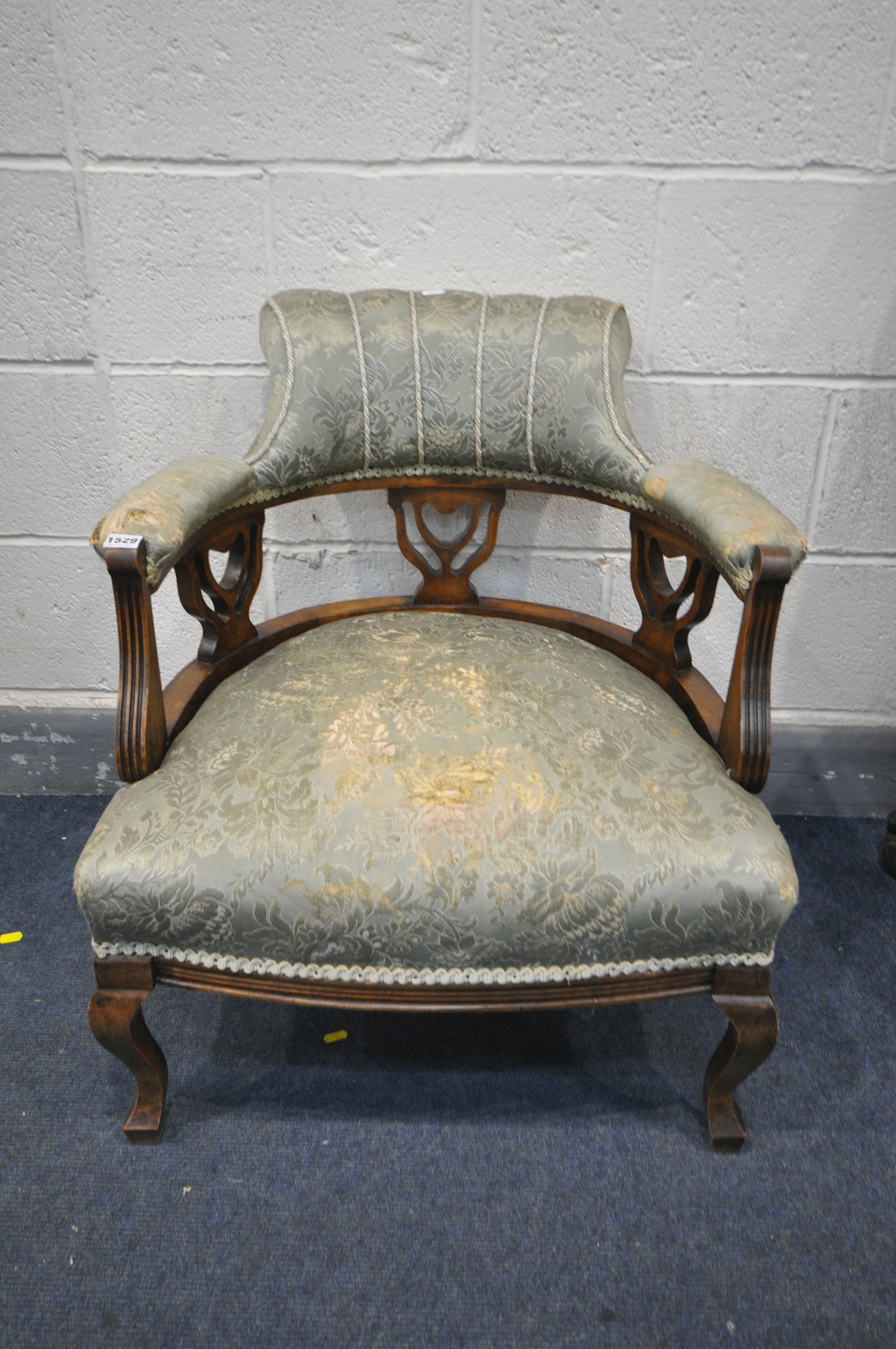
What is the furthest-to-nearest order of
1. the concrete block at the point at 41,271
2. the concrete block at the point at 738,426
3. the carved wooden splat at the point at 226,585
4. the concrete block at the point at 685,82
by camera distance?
the concrete block at the point at 738,426 < the concrete block at the point at 41,271 < the concrete block at the point at 685,82 < the carved wooden splat at the point at 226,585

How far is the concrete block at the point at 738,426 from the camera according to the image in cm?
146

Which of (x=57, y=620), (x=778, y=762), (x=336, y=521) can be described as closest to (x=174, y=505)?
(x=336, y=521)

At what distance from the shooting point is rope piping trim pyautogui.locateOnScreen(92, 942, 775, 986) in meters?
0.90

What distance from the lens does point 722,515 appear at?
990mm

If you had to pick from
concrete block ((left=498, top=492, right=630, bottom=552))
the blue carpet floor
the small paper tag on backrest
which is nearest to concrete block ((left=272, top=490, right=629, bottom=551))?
concrete block ((left=498, top=492, right=630, bottom=552))

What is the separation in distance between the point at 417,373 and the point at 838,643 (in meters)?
0.96

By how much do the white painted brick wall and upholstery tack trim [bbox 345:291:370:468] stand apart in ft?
0.79

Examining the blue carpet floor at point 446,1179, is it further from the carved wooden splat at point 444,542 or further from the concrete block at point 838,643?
the carved wooden splat at point 444,542

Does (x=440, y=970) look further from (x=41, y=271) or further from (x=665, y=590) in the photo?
(x=41, y=271)

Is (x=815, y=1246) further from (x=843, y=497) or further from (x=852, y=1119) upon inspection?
(x=843, y=497)

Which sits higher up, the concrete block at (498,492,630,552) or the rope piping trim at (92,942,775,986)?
the concrete block at (498,492,630,552)

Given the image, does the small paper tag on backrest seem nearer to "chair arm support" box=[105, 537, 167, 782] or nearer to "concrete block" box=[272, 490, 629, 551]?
"chair arm support" box=[105, 537, 167, 782]

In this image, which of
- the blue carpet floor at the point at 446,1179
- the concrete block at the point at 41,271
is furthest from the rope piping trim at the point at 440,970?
the concrete block at the point at 41,271

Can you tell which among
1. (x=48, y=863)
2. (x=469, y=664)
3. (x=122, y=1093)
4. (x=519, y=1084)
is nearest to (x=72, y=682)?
(x=48, y=863)
